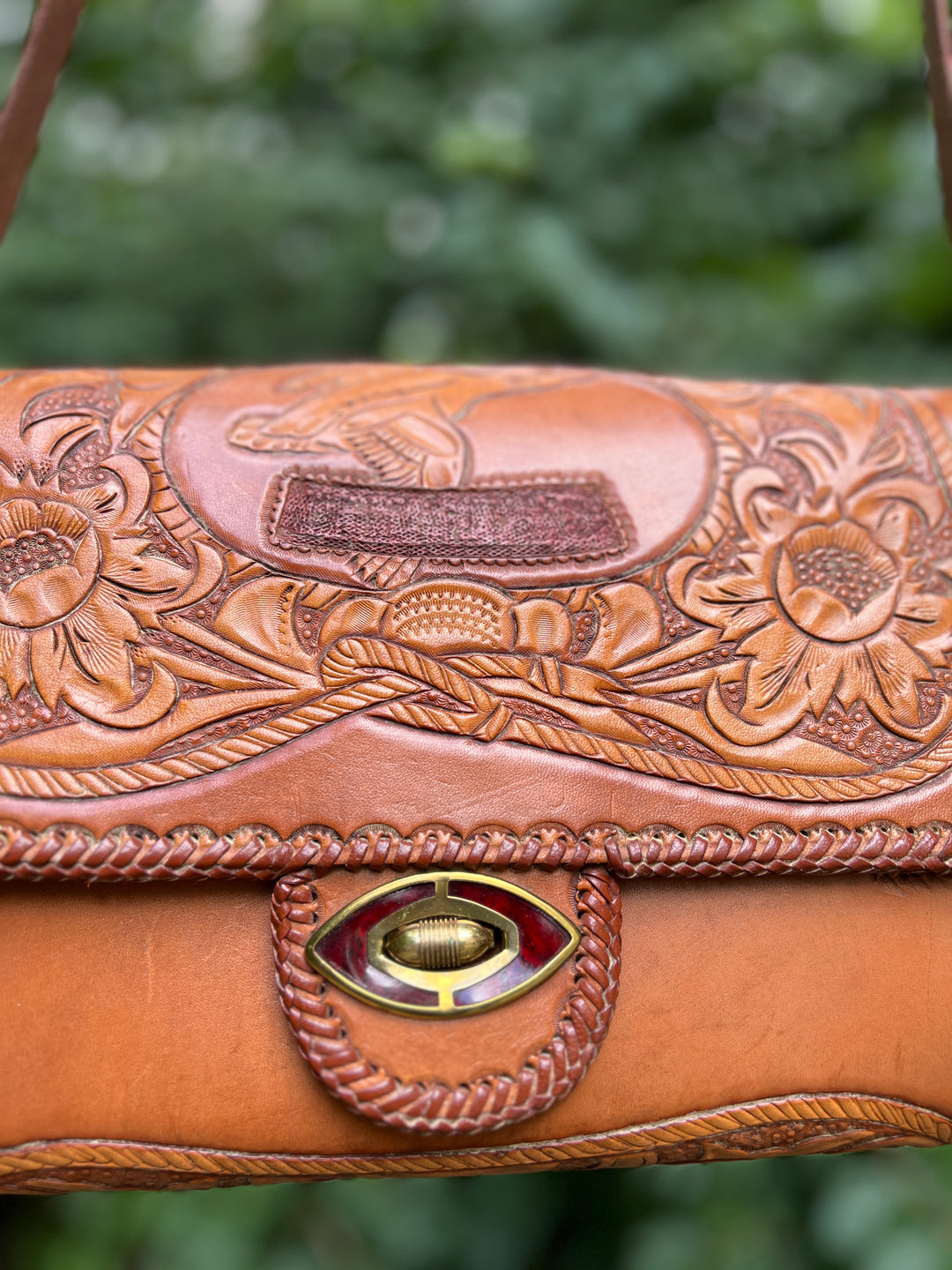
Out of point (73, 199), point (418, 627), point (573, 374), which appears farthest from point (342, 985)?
point (73, 199)

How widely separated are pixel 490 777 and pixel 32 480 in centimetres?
35

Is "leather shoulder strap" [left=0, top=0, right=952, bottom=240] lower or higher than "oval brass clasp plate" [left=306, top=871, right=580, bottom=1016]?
higher

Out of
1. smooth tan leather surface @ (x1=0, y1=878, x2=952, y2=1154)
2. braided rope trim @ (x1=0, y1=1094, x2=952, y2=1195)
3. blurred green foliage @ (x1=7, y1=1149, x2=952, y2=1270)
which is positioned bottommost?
blurred green foliage @ (x1=7, y1=1149, x2=952, y2=1270)

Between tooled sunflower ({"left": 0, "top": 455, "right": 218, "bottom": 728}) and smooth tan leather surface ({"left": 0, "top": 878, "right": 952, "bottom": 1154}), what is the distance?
0.39 feet

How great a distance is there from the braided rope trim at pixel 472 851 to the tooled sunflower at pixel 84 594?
78 mm

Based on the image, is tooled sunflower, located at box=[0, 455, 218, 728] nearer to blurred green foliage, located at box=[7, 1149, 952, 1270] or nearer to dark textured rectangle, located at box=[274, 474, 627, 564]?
dark textured rectangle, located at box=[274, 474, 627, 564]

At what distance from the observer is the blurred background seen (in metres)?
1.10

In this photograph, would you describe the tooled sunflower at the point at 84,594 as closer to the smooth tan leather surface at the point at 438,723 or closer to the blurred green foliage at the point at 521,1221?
the smooth tan leather surface at the point at 438,723

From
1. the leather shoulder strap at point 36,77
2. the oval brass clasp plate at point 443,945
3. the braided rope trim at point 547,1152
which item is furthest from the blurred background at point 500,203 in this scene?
the oval brass clasp plate at point 443,945

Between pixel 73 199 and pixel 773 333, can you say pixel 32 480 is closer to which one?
pixel 73 199

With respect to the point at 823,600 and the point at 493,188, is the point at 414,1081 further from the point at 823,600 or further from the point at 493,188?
the point at 493,188

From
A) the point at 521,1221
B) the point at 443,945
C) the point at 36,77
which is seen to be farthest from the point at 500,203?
the point at 521,1221

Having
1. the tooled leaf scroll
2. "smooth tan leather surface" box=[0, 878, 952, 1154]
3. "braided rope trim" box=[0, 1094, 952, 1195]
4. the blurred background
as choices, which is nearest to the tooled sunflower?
the tooled leaf scroll

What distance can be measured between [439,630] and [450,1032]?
24cm
